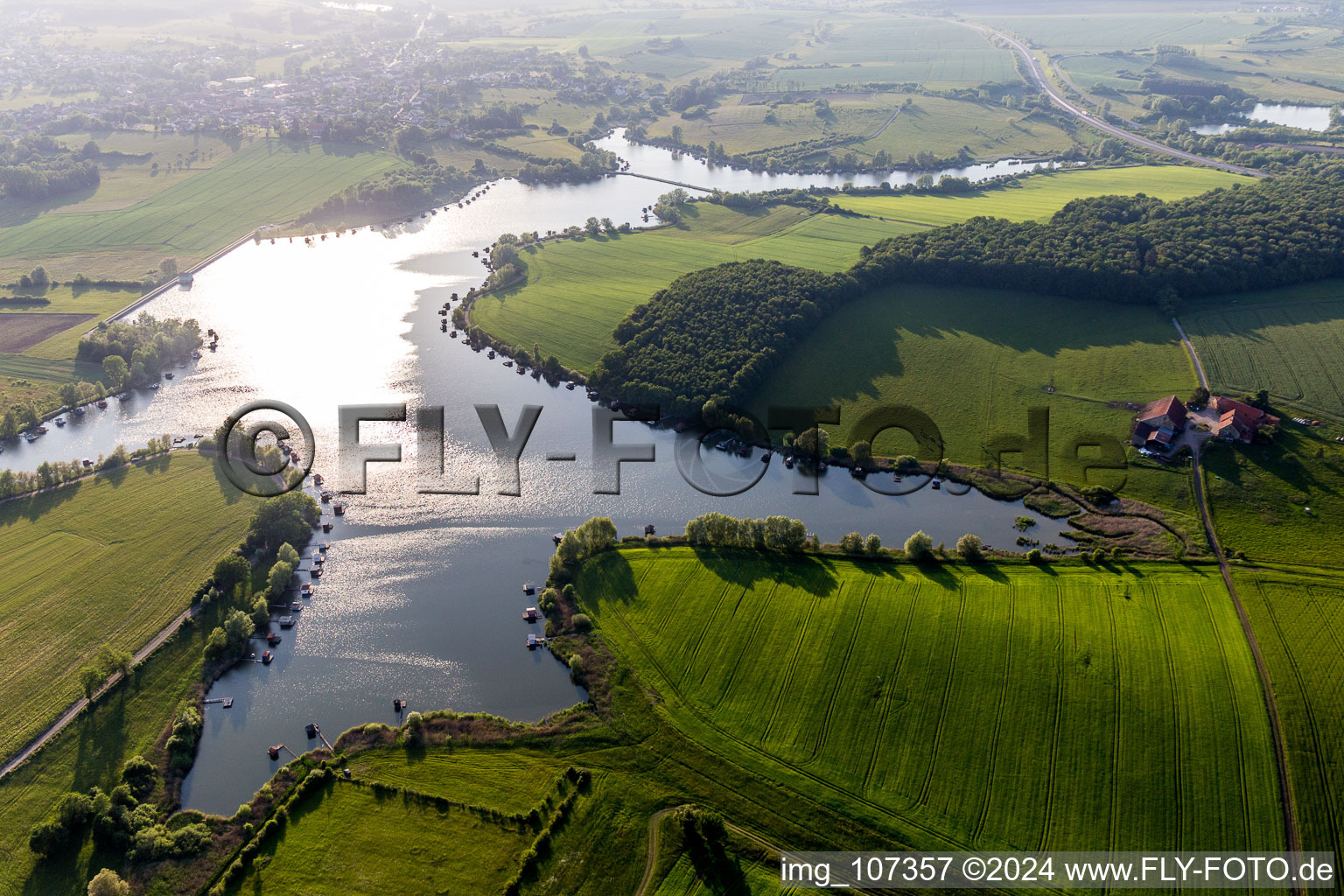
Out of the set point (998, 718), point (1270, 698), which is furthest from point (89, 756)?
point (1270, 698)

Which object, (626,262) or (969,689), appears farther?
(626,262)

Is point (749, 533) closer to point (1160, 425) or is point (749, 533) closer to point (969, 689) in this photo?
point (969, 689)

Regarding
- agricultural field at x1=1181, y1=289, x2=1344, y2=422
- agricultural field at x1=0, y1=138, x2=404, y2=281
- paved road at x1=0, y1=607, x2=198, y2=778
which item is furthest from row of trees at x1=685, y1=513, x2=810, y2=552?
agricultural field at x1=0, y1=138, x2=404, y2=281

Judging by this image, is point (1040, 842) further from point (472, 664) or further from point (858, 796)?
point (472, 664)

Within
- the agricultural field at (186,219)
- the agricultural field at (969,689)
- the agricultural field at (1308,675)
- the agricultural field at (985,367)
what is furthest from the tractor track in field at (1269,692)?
the agricultural field at (186,219)

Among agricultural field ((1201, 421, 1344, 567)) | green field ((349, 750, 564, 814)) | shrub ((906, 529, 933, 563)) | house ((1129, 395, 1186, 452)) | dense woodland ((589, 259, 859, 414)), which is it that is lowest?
green field ((349, 750, 564, 814))

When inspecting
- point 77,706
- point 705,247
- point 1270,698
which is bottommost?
point 77,706

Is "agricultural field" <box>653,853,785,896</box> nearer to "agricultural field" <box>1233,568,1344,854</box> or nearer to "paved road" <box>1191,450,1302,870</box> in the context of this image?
"paved road" <box>1191,450,1302,870</box>
